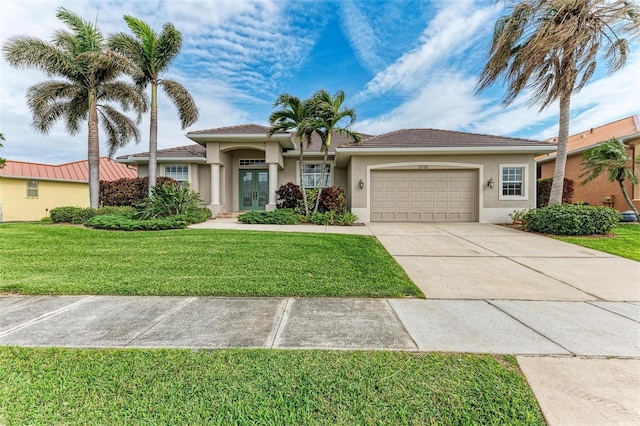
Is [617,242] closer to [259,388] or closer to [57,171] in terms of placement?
[259,388]

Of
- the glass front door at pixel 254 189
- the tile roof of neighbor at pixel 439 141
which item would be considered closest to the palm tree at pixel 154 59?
the glass front door at pixel 254 189

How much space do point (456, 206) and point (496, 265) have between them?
7499 millimetres

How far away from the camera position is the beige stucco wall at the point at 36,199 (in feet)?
58.8

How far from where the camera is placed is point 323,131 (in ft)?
36.9

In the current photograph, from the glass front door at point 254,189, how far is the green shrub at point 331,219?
5033 millimetres

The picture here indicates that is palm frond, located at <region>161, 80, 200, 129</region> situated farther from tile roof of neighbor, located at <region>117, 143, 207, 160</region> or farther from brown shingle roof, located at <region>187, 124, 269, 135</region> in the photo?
tile roof of neighbor, located at <region>117, 143, 207, 160</region>

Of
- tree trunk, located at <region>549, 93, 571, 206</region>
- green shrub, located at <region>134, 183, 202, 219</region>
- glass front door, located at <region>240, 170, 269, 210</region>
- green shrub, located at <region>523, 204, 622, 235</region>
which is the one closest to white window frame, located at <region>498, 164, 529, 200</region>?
tree trunk, located at <region>549, 93, 571, 206</region>

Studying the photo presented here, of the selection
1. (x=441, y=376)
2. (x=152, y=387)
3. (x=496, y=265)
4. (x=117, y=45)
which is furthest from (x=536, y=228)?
(x=117, y=45)

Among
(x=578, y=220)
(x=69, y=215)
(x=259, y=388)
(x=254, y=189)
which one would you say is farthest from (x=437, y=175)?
(x=69, y=215)

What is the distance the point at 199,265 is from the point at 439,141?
11.7 m

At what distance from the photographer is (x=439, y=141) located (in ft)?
42.2

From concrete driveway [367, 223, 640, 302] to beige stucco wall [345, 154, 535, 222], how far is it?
151 inches

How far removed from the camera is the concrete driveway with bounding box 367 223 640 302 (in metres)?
4.33

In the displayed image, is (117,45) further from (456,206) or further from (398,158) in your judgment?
(456,206)
